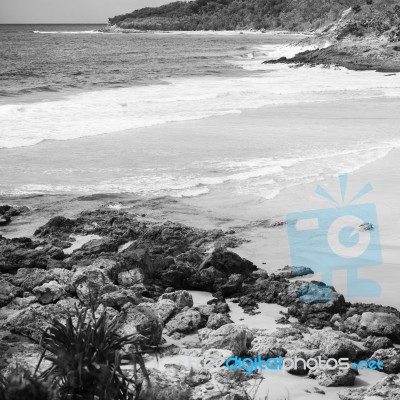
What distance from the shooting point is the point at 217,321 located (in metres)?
5.09

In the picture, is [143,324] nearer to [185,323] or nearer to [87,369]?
[185,323]

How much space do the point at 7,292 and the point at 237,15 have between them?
5947 inches

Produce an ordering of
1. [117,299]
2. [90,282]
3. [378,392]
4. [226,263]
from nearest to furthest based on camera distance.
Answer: [378,392], [117,299], [90,282], [226,263]

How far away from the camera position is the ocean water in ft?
34.8

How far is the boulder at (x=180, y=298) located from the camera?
5.50 metres

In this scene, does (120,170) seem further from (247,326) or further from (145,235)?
(247,326)

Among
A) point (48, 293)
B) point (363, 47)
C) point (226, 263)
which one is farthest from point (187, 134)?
point (363, 47)

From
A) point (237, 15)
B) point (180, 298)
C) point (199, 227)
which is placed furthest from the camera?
point (237, 15)

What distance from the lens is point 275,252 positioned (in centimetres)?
718

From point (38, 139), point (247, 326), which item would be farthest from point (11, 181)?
point (247, 326)

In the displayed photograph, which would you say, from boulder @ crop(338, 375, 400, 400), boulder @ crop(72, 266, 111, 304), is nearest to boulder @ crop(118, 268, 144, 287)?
boulder @ crop(72, 266, 111, 304)

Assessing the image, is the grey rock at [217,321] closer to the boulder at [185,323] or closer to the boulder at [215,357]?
the boulder at [185,323]

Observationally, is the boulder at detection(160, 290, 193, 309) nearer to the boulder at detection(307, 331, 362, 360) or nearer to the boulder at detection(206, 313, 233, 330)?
the boulder at detection(206, 313, 233, 330)

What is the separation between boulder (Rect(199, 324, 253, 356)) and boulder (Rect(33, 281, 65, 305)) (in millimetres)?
1422
